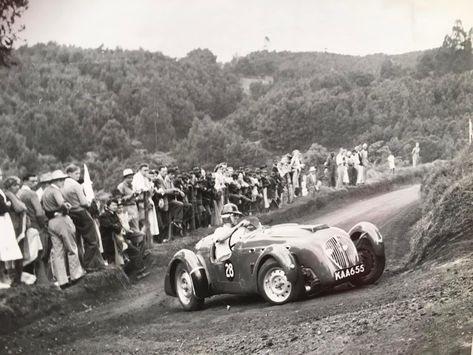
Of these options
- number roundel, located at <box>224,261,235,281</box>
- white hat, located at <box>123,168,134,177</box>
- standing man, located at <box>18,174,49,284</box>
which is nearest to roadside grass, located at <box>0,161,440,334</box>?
standing man, located at <box>18,174,49,284</box>

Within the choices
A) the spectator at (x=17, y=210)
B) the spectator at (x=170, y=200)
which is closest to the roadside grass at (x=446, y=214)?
the spectator at (x=170, y=200)

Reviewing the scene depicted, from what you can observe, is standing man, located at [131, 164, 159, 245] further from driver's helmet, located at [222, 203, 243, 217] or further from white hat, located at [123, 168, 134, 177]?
driver's helmet, located at [222, 203, 243, 217]

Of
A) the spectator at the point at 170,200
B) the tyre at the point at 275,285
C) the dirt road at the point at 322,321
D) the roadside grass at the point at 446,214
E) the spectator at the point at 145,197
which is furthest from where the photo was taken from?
the spectator at the point at 170,200

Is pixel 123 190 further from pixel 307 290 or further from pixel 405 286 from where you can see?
pixel 405 286

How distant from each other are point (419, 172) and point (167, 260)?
8.71ft

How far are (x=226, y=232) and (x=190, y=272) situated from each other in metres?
0.54

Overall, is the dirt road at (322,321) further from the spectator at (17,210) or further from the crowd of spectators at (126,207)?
the spectator at (17,210)

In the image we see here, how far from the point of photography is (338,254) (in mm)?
6500

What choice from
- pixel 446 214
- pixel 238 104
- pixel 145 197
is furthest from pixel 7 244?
pixel 446 214

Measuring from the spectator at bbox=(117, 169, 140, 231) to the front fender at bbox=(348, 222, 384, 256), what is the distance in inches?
95.0

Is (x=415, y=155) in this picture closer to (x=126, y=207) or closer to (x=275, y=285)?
(x=275, y=285)

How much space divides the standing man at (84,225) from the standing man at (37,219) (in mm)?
334

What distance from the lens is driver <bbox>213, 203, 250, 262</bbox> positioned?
284 inches

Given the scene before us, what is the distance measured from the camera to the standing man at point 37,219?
290 inches
